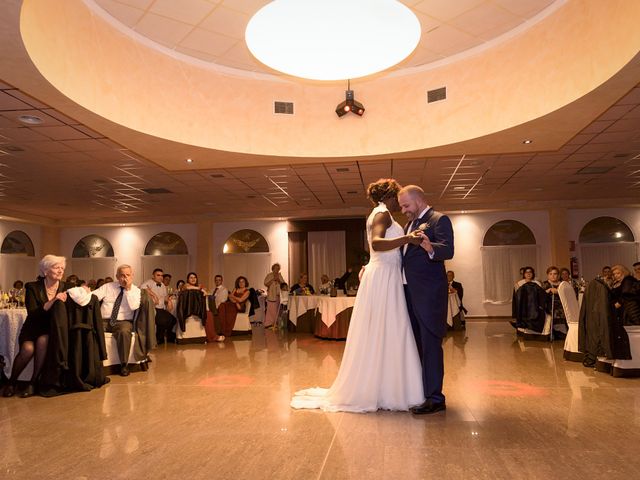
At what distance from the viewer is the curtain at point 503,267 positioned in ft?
48.3

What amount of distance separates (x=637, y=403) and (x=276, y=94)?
21.6 feet

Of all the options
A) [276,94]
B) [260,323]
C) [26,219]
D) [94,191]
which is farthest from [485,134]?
[26,219]

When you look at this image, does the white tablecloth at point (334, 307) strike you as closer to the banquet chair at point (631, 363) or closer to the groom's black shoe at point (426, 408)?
the banquet chair at point (631, 363)

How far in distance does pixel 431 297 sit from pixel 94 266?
15761 mm

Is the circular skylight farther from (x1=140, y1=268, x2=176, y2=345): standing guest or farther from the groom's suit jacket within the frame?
(x1=140, y1=268, x2=176, y2=345): standing guest

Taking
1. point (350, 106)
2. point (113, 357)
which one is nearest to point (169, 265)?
point (350, 106)

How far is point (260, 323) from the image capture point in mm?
13008

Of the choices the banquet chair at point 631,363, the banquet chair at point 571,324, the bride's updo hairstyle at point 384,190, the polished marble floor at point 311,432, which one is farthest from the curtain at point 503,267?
the bride's updo hairstyle at point 384,190

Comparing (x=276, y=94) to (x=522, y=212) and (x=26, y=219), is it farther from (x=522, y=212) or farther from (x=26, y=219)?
(x=26, y=219)

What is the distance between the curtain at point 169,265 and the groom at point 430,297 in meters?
13.5

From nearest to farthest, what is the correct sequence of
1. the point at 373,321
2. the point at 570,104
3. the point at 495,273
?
the point at 373,321 < the point at 570,104 < the point at 495,273

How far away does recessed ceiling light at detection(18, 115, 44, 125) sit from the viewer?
257 inches

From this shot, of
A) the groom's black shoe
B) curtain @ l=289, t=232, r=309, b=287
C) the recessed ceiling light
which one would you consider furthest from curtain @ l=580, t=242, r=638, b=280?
the recessed ceiling light

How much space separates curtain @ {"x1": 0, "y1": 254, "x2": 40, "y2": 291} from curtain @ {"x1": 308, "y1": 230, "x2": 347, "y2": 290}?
8951 millimetres
